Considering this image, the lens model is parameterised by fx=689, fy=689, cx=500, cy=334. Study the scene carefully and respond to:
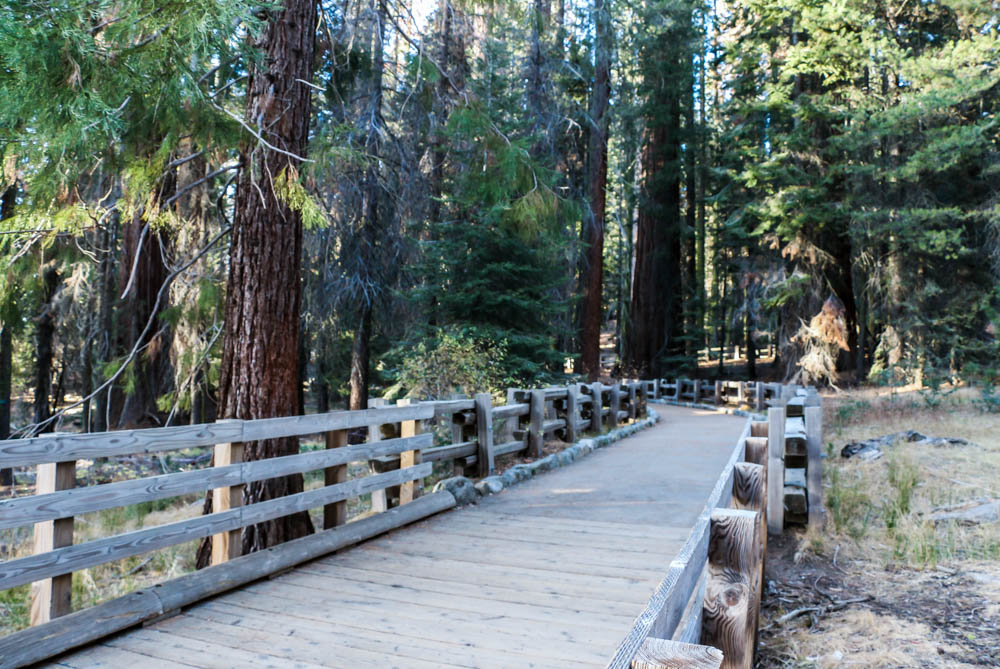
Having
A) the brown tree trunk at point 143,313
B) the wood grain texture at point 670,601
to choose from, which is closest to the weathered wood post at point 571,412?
the brown tree trunk at point 143,313

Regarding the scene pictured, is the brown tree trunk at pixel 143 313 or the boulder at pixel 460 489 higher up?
the brown tree trunk at pixel 143 313

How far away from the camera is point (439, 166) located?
18.2 meters

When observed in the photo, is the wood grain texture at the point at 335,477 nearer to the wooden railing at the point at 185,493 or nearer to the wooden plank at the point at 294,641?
the wooden railing at the point at 185,493

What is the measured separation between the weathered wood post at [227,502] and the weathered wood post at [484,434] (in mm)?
3764

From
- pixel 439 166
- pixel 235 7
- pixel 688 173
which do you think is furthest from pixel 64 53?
pixel 688 173

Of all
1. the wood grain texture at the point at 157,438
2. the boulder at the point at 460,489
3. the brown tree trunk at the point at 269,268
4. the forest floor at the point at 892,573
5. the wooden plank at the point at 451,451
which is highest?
the brown tree trunk at the point at 269,268

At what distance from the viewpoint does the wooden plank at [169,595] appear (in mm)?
3092

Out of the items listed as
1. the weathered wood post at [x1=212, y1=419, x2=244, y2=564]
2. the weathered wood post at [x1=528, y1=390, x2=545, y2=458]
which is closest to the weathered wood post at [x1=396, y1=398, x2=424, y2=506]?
the weathered wood post at [x1=212, y1=419, x2=244, y2=564]

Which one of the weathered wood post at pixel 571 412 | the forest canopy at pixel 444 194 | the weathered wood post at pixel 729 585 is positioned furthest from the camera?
the weathered wood post at pixel 571 412

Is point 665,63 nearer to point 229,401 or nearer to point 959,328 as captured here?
point 959,328

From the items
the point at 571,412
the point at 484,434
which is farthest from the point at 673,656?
the point at 571,412

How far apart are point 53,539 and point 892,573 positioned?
19.4 ft

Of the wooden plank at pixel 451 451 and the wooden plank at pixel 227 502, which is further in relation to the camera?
the wooden plank at pixel 451 451

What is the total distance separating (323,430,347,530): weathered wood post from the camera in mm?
5309
